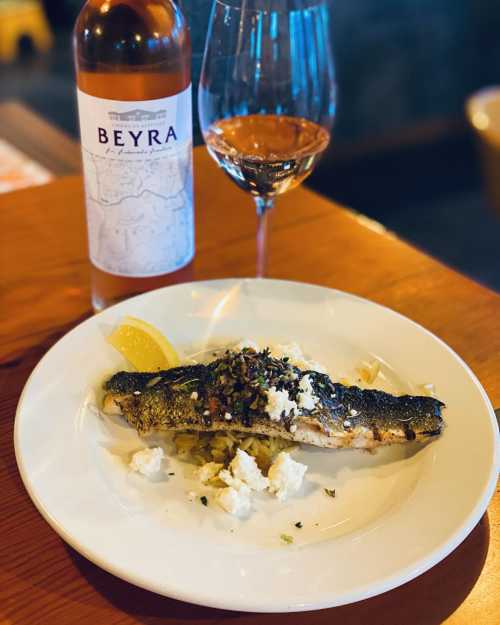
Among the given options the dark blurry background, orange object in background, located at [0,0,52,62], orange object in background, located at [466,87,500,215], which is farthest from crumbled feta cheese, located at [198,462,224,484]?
orange object in background, located at [0,0,52,62]

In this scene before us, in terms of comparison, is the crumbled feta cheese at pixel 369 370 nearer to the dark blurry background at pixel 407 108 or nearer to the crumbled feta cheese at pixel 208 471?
the crumbled feta cheese at pixel 208 471

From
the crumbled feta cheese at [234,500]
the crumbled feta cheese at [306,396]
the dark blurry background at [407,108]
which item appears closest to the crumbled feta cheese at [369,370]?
the crumbled feta cheese at [306,396]

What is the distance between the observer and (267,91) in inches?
43.0

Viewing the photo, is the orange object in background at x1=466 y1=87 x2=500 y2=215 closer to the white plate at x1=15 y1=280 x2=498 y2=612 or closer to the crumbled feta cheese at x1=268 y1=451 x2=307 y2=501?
the white plate at x1=15 y1=280 x2=498 y2=612

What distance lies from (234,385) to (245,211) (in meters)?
0.64

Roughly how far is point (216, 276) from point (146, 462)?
48 centimetres

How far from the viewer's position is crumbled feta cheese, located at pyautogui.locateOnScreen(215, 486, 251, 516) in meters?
0.74

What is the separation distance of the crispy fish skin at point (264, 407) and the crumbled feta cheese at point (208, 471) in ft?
0.13

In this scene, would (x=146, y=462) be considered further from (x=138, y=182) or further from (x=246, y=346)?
(x=138, y=182)

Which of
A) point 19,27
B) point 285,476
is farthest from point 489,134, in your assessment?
point 19,27

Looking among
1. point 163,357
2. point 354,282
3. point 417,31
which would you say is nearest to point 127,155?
point 163,357

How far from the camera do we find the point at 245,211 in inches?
54.8

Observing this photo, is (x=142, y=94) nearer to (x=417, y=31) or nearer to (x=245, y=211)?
(x=245, y=211)

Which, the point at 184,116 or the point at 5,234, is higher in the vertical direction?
the point at 184,116
